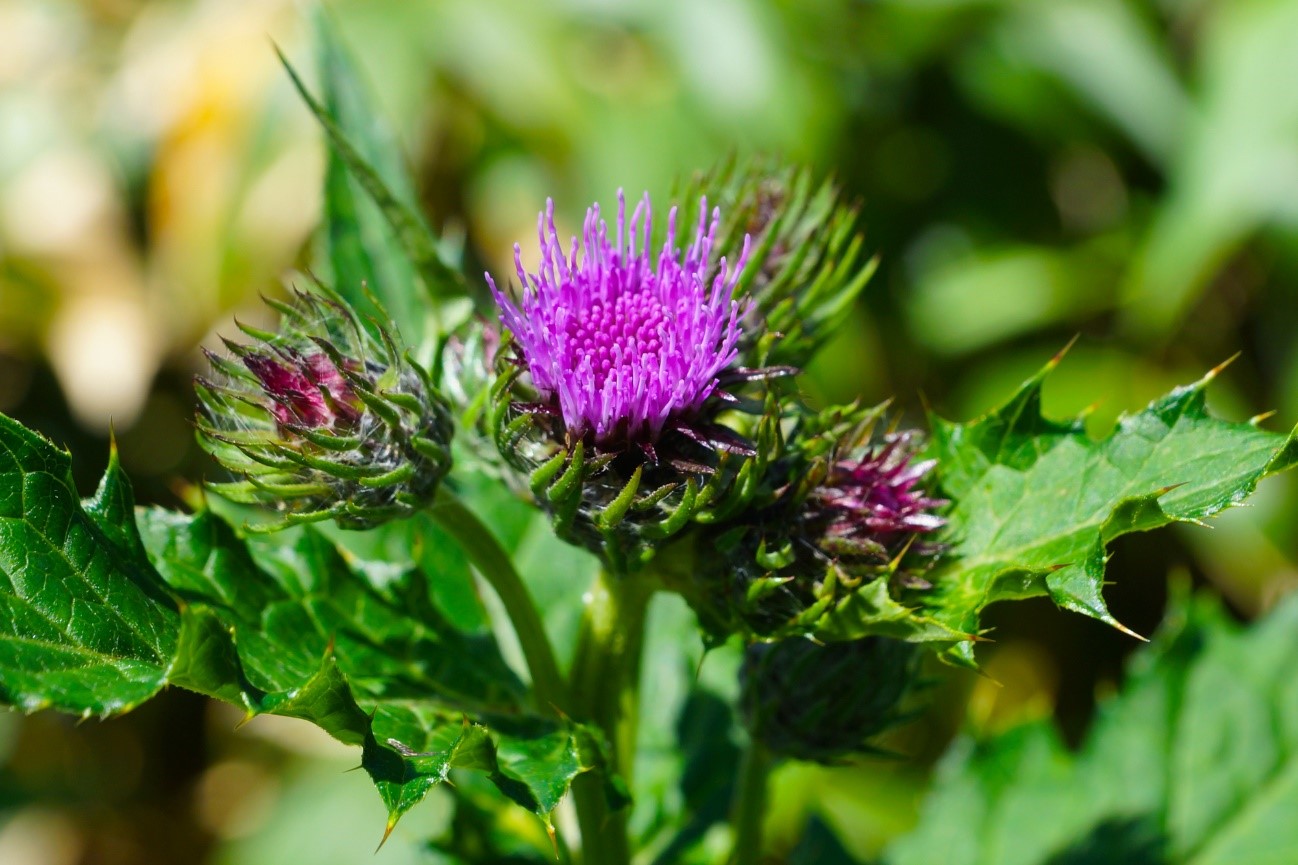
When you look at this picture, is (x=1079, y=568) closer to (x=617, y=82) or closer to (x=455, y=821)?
(x=455, y=821)

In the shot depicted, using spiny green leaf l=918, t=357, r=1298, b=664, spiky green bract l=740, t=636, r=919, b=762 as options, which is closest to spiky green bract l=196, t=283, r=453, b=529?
spiky green bract l=740, t=636, r=919, b=762

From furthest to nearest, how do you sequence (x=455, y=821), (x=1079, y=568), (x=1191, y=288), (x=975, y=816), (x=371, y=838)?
(x=1191, y=288) → (x=371, y=838) → (x=975, y=816) → (x=455, y=821) → (x=1079, y=568)

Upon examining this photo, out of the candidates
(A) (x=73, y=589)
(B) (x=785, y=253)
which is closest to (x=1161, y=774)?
(B) (x=785, y=253)

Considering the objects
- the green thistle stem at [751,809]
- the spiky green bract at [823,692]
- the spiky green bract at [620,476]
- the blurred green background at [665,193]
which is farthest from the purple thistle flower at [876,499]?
the blurred green background at [665,193]

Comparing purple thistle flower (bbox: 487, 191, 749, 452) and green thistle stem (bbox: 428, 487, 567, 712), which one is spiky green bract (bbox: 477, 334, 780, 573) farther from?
green thistle stem (bbox: 428, 487, 567, 712)

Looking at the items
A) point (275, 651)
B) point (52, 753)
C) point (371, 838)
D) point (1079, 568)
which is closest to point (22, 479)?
point (275, 651)

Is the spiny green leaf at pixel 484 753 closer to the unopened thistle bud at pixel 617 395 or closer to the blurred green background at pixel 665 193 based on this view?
the unopened thistle bud at pixel 617 395

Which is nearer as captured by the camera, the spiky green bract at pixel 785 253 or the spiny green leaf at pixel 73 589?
the spiny green leaf at pixel 73 589
